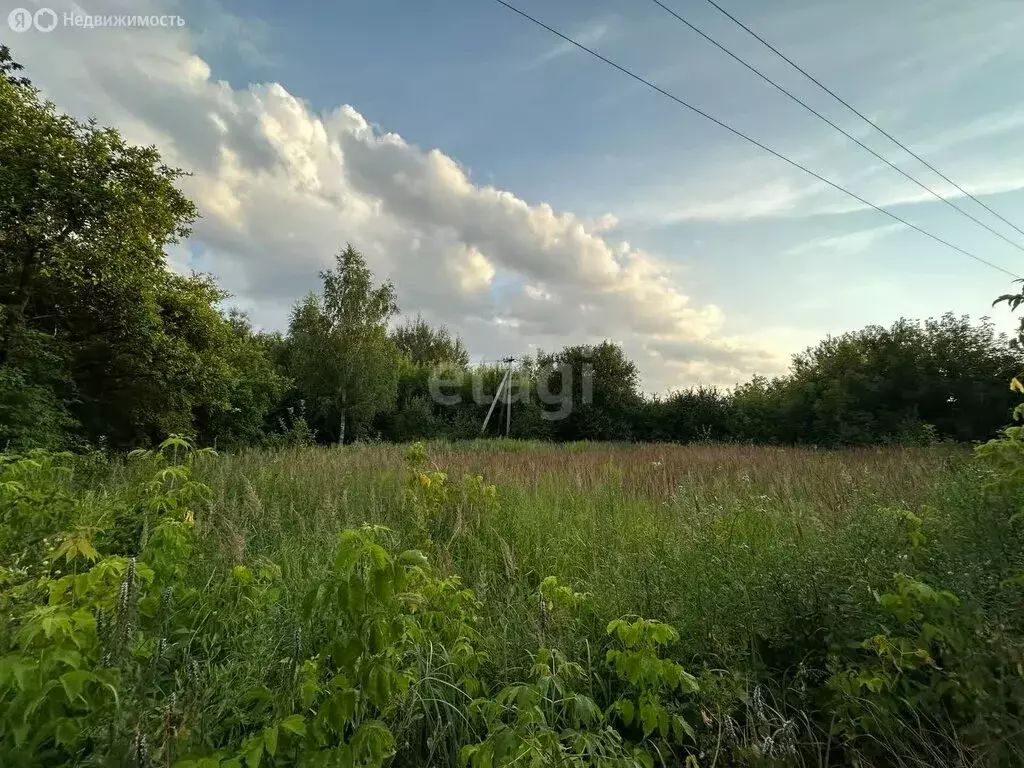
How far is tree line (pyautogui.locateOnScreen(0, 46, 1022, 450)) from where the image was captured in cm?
752

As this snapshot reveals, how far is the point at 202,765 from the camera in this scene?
1049 millimetres

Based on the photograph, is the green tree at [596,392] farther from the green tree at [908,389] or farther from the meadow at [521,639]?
the meadow at [521,639]

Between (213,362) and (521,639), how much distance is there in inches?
412

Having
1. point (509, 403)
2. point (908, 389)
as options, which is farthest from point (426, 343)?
point (908, 389)

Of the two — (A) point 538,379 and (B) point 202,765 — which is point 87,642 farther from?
(A) point 538,379

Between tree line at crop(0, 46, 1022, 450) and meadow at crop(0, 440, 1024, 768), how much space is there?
4.53 meters

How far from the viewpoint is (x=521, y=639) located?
7.48 ft

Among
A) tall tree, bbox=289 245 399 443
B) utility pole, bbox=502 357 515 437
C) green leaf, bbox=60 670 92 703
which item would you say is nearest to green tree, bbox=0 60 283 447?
tall tree, bbox=289 245 399 443

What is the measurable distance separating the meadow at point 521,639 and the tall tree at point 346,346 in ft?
48.0

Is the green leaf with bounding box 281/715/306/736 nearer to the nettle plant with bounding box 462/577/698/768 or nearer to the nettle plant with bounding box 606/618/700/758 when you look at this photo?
the nettle plant with bounding box 462/577/698/768

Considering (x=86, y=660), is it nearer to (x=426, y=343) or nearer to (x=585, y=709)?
(x=585, y=709)

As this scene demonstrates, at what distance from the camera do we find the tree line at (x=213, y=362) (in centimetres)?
752

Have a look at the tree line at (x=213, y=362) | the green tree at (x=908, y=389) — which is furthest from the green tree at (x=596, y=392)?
the green tree at (x=908, y=389)

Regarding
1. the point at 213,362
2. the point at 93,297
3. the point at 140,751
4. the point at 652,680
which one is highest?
the point at 93,297
